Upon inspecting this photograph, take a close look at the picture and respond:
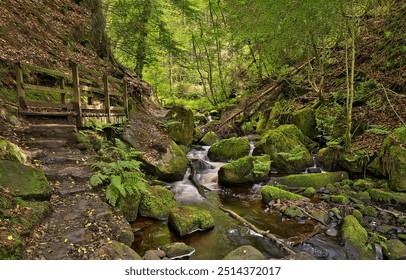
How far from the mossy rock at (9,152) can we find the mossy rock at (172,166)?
164 inches

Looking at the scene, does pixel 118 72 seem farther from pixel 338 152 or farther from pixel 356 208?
pixel 356 208

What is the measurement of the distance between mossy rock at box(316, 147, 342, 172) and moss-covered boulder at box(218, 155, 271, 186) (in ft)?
7.27

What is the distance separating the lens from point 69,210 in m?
4.45

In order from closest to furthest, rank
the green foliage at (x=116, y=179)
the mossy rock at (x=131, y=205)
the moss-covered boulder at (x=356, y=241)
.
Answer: the moss-covered boulder at (x=356, y=241) → the green foliage at (x=116, y=179) → the mossy rock at (x=131, y=205)

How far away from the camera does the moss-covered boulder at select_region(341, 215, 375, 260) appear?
16.4 ft

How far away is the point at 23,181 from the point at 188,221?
133 inches

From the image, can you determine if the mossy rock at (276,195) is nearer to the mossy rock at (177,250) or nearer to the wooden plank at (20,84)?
the mossy rock at (177,250)

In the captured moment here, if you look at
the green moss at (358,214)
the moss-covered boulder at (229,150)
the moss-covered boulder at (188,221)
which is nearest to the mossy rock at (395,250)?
the green moss at (358,214)

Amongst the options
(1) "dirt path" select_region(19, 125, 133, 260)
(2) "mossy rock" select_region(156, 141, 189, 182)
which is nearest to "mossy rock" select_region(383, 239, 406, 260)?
(1) "dirt path" select_region(19, 125, 133, 260)

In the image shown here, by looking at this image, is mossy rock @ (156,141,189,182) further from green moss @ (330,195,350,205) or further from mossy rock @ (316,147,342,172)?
mossy rock @ (316,147,342,172)

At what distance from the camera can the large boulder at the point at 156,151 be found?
8.59 meters

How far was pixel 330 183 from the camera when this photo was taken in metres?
8.31

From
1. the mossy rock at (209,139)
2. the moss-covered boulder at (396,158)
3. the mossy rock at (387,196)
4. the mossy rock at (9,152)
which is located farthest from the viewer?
the mossy rock at (209,139)

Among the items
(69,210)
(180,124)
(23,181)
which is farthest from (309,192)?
(23,181)
